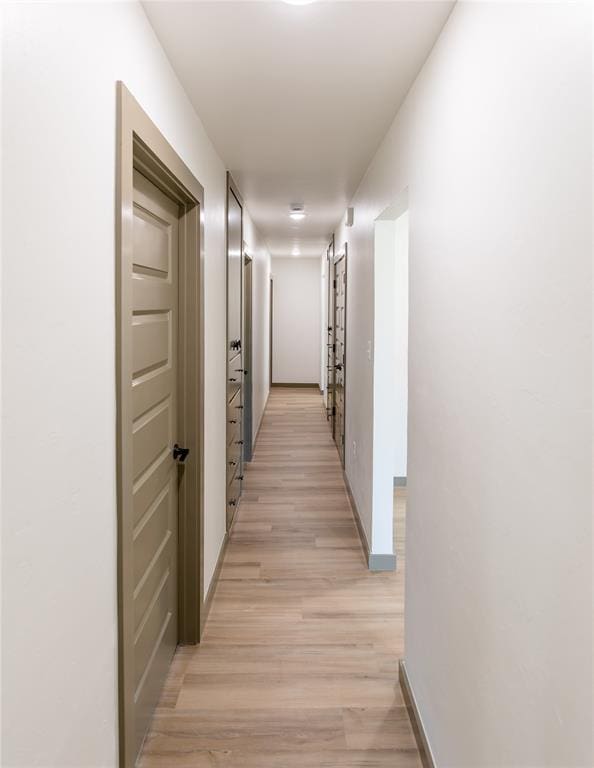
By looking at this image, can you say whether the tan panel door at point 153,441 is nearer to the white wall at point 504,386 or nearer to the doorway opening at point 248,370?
the white wall at point 504,386

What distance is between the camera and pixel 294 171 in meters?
3.71

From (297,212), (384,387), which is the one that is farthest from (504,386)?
(297,212)

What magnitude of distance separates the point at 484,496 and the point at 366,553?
2.44 metres

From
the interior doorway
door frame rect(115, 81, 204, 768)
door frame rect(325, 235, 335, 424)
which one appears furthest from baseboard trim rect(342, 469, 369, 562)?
door frame rect(325, 235, 335, 424)

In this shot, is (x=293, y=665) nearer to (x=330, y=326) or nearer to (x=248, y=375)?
(x=248, y=375)

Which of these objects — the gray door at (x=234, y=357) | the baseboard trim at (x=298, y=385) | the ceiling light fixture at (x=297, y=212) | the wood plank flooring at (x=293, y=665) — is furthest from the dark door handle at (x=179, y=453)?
the baseboard trim at (x=298, y=385)

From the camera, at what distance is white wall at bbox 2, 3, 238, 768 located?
→ 94 cm

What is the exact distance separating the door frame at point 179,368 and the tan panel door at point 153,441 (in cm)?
6

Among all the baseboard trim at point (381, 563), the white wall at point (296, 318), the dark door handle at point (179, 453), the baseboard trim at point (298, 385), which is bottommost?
the baseboard trim at point (381, 563)

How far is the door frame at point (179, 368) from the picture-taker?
1.48 meters

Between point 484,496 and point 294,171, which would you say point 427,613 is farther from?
point 294,171

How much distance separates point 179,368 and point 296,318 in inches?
349

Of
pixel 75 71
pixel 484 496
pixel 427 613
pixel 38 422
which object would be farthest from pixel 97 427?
pixel 427 613

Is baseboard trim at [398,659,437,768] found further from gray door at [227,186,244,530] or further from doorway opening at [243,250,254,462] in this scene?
doorway opening at [243,250,254,462]
